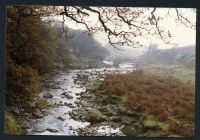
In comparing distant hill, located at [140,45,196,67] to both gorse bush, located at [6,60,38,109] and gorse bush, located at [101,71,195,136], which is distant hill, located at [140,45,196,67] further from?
gorse bush, located at [6,60,38,109]

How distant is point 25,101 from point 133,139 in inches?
46.2

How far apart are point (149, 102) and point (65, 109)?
0.87 meters

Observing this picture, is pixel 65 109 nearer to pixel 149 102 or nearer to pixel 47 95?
pixel 47 95

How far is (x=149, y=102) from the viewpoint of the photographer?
4.17m

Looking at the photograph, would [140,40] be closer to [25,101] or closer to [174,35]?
[174,35]

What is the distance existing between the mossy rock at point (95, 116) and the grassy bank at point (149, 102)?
0.06 metres

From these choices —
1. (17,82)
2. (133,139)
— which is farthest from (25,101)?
(133,139)

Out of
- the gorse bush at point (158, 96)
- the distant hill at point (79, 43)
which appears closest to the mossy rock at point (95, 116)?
the gorse bush at point (158, 96)

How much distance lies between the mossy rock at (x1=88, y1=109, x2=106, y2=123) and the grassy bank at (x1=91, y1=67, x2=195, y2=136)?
6cm

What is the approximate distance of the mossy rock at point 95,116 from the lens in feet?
13.6

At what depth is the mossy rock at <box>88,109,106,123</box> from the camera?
4.13 meters

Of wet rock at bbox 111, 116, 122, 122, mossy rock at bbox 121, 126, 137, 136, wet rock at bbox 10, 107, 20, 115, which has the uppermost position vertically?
wet rock at bbox 10, 107, 20, 115

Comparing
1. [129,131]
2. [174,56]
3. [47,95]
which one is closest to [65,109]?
[47,95]

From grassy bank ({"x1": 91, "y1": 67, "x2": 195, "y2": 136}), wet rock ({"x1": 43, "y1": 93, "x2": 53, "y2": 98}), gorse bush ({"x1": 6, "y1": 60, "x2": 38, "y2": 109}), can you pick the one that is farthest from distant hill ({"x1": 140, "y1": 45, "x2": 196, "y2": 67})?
gorse bush ({"x1": 6, "y1": 60, "x2": 38, "y2": 109})
